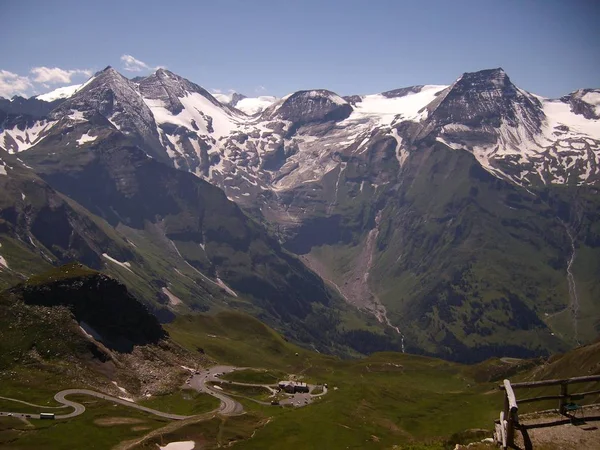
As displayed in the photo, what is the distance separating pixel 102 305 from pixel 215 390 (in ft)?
143

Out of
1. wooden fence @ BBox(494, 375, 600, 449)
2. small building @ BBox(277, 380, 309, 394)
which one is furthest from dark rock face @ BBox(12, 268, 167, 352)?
wooden fence @ BBox(494, 375, 600, 449)

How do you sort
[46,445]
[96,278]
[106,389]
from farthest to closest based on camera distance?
1. [96,278]
2. [106,389]
3. [46,445]

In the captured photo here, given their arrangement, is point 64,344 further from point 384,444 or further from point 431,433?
point 431,433

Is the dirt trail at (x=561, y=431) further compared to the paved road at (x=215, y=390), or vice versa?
the paved road at (x=215, y=390)

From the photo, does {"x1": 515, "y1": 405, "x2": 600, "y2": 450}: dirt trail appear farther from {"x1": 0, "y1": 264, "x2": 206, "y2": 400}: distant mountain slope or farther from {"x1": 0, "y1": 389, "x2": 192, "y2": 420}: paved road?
{"x1": 0, "y1": 264, "x2": 206, "y2": 400}: distant mountain slope

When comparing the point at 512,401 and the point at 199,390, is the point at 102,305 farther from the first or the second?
the point at 512,401

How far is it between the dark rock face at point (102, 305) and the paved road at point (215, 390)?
1993cm

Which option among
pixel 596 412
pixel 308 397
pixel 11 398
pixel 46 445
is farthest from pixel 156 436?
pixel 596 412

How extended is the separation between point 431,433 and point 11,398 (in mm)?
102345

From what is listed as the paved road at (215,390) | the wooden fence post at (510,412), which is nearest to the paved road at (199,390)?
the paved road at (215,390)

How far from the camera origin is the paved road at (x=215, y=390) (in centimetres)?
15062

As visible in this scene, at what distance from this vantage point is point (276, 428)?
5251 inches

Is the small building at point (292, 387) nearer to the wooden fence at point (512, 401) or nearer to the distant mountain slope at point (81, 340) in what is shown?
the distant mountain slope at point (81, 340)

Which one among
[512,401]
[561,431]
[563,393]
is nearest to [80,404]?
[561,431]
